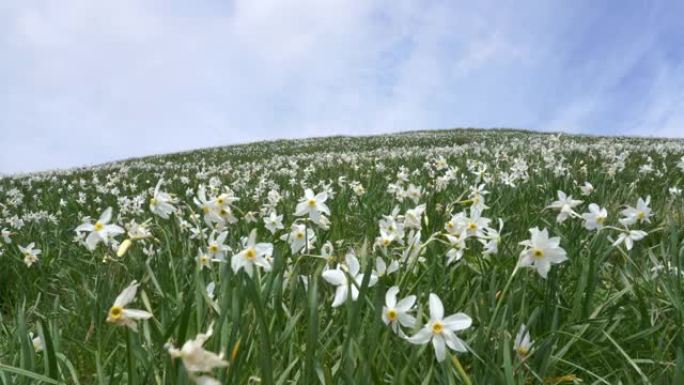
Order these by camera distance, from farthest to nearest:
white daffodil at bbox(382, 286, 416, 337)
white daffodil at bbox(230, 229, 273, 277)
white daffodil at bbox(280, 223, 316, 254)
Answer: white daffodil at bbox(280, 223, 316, 254), white daffodil at bbox(230, 229, 273, 277), white daffodil at bbox(382, 286, 416, 337)

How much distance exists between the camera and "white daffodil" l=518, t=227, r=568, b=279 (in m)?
2.23

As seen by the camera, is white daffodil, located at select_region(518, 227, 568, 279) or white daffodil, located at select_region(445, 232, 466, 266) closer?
white daffodil, located at select_region(518, 227, 568, 279)

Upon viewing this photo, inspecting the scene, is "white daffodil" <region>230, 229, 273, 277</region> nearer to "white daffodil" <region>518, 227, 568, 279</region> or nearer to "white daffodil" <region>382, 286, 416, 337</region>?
"white daffodil" <region>382, 286, 416, 337</region>

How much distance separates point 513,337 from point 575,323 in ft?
1.26

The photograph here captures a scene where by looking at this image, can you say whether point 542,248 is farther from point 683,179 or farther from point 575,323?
point 683,179

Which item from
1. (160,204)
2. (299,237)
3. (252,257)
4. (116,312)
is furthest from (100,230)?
(116,312)

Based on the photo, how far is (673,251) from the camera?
10.0 feet

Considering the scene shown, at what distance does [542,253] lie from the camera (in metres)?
2.27

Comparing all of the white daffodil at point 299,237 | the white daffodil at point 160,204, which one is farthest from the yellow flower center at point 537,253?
the white daffodil at point 160,204

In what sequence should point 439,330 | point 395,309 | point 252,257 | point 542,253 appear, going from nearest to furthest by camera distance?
point 439,330, point 395,309, point 542,253, point 252,257

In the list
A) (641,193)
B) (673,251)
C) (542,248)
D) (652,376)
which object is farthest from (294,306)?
(641,193)

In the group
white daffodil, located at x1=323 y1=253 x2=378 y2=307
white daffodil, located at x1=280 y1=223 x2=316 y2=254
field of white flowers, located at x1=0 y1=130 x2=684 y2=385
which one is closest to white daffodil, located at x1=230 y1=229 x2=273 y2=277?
field of white flowers, located at x1=0 y1=130 x2=684 y2=385

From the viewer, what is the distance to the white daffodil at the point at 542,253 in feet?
7.32

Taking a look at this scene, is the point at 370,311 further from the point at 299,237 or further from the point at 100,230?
the point at 100,230
